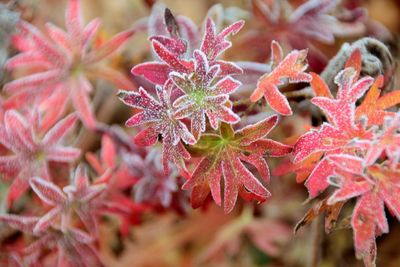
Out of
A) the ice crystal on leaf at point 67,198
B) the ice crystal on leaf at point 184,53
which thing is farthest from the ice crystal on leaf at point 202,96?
the ice crystal on leaf at point 67,198

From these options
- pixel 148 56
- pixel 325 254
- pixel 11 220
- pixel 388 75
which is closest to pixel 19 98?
pixel 11 220

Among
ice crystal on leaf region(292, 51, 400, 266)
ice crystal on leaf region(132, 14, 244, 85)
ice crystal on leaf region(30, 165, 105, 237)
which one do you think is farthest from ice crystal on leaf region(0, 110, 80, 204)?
ice crystal on leaf region(292, 51, 400, 266)

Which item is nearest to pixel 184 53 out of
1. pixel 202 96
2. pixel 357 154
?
pixel 202 96

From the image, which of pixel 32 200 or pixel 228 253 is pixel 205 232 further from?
pixel 32 200

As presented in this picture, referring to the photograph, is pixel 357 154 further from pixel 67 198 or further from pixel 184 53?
pixel 67 198

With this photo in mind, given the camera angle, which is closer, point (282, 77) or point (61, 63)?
point (282, 77)
